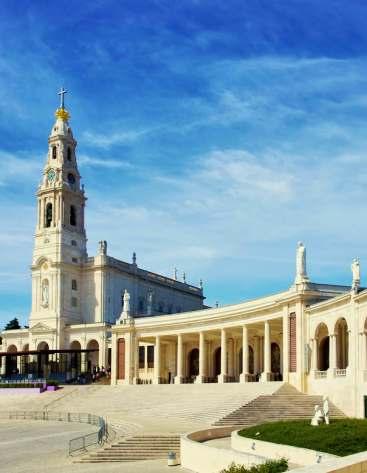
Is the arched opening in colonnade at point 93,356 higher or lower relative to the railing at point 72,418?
higher

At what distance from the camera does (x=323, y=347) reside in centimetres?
5719

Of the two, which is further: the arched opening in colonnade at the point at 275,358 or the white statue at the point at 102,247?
the white statue at the point at 102,247

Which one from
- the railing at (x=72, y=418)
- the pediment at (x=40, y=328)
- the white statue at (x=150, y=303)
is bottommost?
the railing at (x=72, y=418)

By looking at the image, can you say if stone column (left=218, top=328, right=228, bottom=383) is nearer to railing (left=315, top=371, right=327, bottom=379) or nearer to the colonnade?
the colonnade

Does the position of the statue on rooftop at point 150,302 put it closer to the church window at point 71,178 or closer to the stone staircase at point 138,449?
the church window at point 71,178

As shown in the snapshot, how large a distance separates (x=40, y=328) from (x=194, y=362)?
23852 millimetres

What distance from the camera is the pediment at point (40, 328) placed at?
96.4 m

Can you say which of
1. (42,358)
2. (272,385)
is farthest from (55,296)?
(272,385)

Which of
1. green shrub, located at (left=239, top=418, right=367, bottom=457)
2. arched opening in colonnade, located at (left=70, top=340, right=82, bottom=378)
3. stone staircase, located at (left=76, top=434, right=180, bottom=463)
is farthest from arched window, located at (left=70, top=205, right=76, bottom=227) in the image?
green shrub, located at (left=239, top=418, right=367, bottom=457)

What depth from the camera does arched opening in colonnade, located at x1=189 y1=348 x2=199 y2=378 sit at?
272ft

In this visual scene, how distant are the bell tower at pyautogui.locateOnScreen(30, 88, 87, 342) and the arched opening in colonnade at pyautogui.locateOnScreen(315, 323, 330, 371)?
1828 inches

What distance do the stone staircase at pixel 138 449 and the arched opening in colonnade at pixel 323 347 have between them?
20986 millimetres

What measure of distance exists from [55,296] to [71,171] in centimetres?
1713

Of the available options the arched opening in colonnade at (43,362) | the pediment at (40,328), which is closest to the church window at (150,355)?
the arched opening in colonnade at (43,362)
